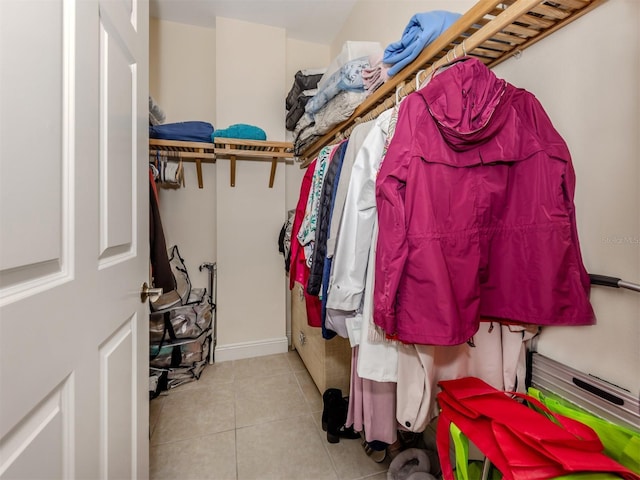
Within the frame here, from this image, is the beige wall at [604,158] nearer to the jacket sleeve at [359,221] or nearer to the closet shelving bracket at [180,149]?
the jacket sleeve at [359,221]

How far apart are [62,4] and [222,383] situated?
2.07m

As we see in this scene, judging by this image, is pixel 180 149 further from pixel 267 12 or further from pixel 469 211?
pixel 469 211

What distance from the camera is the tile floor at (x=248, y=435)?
129 cm

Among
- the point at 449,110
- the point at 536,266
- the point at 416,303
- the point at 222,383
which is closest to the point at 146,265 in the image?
the point at 416,303

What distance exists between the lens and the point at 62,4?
474mm

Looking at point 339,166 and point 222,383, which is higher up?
point 339,166

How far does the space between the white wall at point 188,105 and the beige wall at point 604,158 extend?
7.51ft

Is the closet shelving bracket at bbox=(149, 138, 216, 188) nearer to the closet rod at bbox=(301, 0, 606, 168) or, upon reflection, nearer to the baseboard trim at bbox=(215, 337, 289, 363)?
the closet rod at bbox=(301, 0, 606, 168)

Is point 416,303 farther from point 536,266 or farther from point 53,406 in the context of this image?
point 53,406

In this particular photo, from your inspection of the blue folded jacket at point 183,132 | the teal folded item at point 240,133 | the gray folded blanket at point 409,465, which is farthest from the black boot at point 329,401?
the blue folded jacket at point 183,132

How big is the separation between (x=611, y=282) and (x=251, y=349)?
2250 mm

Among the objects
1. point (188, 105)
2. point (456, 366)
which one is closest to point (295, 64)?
point (188, 105)

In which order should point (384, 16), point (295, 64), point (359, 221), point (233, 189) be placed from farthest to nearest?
point (295, 64)
point (233, 189)
point (384, 16)
point (359, 221)

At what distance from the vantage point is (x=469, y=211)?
0.78 m
